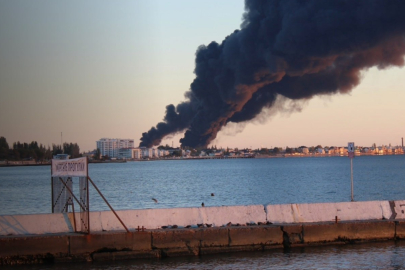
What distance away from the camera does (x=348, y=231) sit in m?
16.5

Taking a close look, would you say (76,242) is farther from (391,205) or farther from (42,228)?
(391,205)

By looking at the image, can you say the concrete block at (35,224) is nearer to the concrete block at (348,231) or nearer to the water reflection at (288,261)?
the water reflection at (288,261)

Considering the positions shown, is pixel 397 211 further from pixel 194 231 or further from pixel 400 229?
pixel 194 231

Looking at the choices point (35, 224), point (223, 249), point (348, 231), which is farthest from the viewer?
point (348, 231)

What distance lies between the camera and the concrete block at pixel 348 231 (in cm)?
1633

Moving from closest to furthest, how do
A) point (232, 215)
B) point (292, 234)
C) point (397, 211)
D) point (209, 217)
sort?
point (292, 234) → point (209, 217) → point (232, 215) → point (397, 211)

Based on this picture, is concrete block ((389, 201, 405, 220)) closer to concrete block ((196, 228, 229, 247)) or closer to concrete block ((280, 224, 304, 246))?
concrete block ((280, 224, 304, 246))

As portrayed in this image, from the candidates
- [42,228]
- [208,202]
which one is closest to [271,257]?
[42,228]

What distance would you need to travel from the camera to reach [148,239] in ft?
50.6

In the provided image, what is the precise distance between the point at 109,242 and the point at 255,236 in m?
4.02

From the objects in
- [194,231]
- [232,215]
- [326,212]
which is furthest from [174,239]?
[326,212]

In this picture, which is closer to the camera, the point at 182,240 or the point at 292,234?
the point at 182,240

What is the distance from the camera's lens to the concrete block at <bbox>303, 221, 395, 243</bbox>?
16328mm

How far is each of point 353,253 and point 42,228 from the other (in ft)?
28.0
